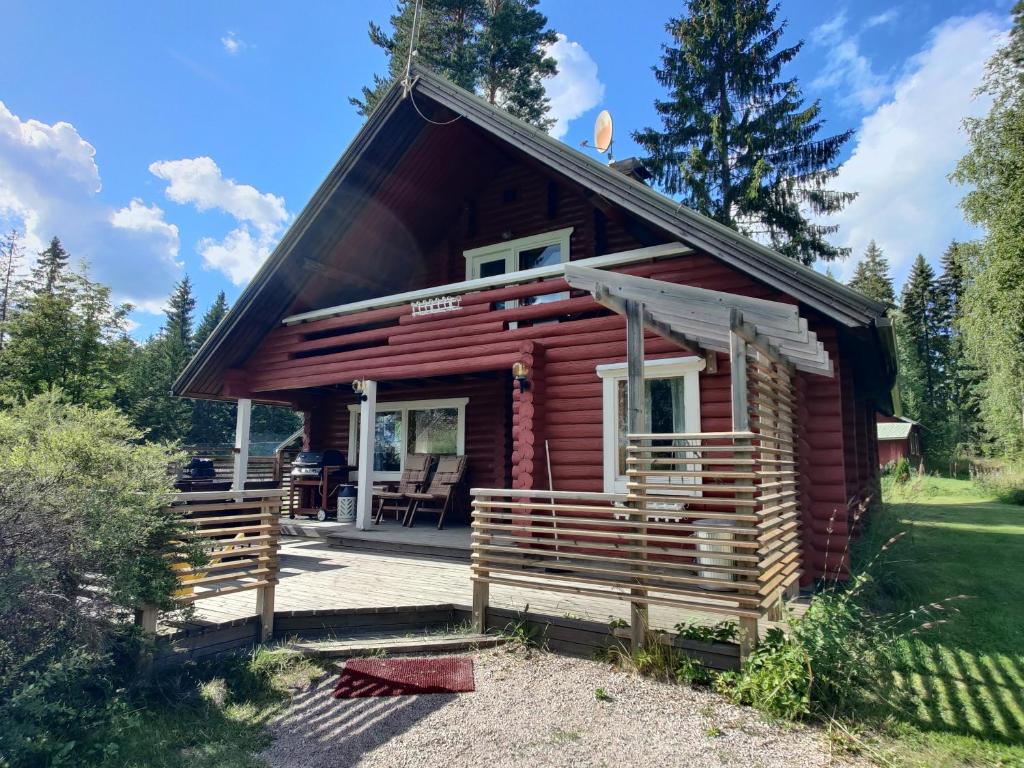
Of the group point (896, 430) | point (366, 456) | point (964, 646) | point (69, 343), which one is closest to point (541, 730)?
point (964, 646)

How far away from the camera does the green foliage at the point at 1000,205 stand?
1619cm

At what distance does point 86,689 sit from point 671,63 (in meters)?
20.5

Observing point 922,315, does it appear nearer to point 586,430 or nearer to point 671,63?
point 671,63

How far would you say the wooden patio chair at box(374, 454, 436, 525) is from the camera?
9.52m

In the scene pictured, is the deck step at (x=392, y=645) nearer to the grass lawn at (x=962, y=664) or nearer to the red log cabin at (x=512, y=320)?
the red log cabin at (x=512, y=320)

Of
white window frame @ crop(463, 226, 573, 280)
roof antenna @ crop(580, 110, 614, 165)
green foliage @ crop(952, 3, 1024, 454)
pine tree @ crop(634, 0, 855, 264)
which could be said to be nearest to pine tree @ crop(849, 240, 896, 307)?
green foliage @ crop(952, 3, 1024, 454)

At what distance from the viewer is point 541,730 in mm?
3211

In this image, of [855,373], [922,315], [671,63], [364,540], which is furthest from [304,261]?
[922,315]

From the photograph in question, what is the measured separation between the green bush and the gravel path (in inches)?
38.6

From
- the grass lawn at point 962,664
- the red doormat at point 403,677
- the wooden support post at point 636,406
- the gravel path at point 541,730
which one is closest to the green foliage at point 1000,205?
the grass lawn at point 962,664

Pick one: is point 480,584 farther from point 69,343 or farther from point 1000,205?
point 1000,205

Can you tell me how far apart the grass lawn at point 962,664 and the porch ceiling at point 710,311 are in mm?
2269

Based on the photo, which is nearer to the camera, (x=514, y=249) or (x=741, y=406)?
(x=741, y=406)

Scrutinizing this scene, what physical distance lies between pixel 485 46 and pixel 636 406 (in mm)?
18372
